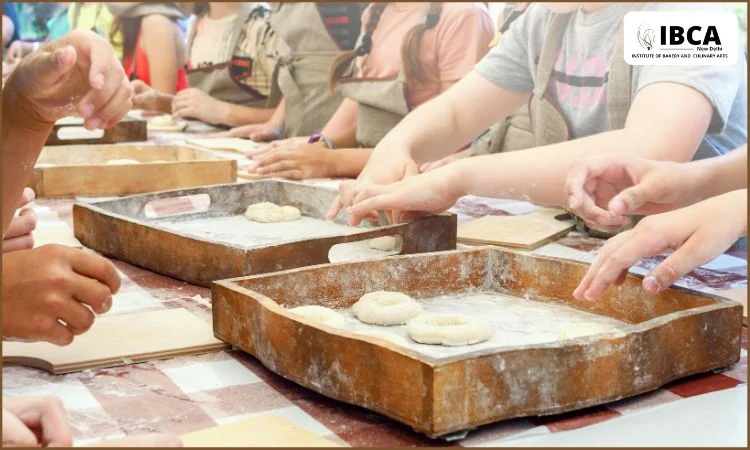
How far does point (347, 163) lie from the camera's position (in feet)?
8.96

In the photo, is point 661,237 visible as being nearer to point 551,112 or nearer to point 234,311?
point 234,311

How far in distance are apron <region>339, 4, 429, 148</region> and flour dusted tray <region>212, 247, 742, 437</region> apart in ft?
5.81

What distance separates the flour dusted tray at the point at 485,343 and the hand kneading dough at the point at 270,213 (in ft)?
2.20

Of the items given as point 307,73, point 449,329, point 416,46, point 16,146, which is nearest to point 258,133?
point 307,73

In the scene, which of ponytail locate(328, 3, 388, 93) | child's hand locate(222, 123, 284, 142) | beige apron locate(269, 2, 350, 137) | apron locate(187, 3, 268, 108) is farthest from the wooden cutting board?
apron locate(187, 3, 268, 108)

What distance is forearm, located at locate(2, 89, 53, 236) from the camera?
129 centimetres

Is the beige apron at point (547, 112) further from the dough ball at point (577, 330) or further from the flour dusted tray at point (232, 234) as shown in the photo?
the dough ball at point (577, 330)

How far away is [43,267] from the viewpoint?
40.9 inches

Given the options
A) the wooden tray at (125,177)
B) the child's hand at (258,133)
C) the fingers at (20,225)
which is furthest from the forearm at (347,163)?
the fingers at (20,225)

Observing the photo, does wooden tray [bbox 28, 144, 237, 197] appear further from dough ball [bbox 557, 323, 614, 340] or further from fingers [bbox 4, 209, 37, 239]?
dough ball [bbox 557, 323, 614, 340]

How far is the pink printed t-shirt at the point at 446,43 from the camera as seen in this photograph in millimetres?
3002

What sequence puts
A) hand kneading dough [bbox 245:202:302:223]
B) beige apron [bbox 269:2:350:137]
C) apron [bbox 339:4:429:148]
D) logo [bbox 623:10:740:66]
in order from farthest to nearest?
beige apron [bbox 269:2:350:137]
apron [bbox 339:4:429:148]
hand kneading dough [bbox 245:202:302:223]
logo [bbox 623:10:740:66]

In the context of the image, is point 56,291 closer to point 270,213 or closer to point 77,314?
point 77,314

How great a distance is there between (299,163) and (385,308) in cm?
150
